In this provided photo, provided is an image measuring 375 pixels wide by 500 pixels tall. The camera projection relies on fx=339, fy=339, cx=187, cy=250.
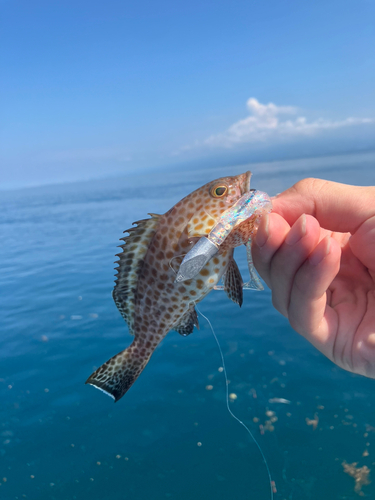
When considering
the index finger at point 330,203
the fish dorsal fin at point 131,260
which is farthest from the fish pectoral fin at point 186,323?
the index finger at point 330,203

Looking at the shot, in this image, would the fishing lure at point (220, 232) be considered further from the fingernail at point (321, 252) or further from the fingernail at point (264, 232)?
the fingernail at point (321, 252)

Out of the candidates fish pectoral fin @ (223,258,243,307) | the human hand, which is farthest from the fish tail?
the human hand

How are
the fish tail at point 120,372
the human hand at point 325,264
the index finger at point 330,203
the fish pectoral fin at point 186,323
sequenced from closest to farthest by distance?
the human hand at point 325,264
the index finger at point 330,203
the fish tail at point 120,372
the fish pectoral fin at point 186,323

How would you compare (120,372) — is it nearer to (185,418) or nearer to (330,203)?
(330,203)

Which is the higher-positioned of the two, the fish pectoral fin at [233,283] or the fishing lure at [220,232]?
the fishing lure at [220,232]

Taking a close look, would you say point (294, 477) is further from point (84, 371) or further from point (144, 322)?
point (84, 371)

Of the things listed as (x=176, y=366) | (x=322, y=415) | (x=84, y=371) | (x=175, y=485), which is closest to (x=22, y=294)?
(x=84, y=371)

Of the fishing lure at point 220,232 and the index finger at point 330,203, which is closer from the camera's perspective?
the fishing lure at point 220,232
